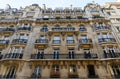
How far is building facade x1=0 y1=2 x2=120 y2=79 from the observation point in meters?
16.5

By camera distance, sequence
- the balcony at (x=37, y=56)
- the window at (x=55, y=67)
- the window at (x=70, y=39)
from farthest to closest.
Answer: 1. the window at (x=70, y=39)
2. the balcony at (x=37, y=56)
3. the window at (x=55, y=67)

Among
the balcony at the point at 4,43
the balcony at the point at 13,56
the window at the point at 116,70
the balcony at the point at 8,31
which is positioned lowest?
the window at the point at 116,70

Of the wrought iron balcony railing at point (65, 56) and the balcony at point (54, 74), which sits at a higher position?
the wrought iron balcony railing at point (65, 56)

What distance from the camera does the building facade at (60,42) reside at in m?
16.5

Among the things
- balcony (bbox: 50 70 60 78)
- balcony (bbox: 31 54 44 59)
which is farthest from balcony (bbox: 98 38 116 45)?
balcony (bbox: 31 54 44 59)

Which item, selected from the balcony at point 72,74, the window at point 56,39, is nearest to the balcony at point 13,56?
the window at point 56,39

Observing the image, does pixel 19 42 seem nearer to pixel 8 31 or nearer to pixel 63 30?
pixel 8 31

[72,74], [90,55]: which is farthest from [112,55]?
[72,74]

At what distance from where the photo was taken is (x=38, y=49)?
19.4 m

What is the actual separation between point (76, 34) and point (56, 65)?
6.54 m

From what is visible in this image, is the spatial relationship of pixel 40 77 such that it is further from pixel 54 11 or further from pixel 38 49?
pixel 54 11

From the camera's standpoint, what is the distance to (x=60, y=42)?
20.2 m

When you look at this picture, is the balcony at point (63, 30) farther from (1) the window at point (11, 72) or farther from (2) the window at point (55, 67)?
(1) the window at point (11, 72)

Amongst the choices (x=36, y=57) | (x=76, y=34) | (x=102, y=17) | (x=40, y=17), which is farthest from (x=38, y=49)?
(x=102, y=17)
